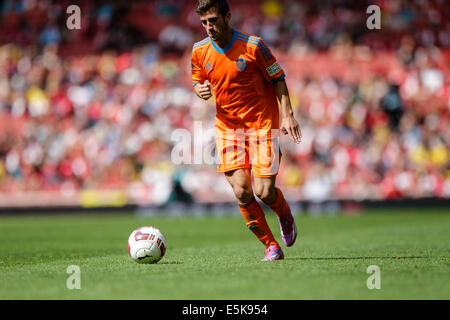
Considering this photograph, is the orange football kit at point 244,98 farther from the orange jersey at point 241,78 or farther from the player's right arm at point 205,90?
the player's right arm at point 205,90

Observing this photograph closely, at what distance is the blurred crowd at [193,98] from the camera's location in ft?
68.9

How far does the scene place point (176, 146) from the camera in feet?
73.3

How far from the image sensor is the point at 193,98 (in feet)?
77.8

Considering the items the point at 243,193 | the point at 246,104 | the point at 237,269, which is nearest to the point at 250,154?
the point at 243,193

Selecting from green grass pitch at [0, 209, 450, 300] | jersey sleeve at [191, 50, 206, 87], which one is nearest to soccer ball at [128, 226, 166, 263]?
green grass pitch at [0, 209, 450, 300]

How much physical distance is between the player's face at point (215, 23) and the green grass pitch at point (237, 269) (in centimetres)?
234

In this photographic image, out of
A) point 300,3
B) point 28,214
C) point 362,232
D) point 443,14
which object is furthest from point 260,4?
point 362,232

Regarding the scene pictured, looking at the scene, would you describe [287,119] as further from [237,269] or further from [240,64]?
[237,269]

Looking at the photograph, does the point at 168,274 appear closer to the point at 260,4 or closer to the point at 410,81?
the point at 410,81

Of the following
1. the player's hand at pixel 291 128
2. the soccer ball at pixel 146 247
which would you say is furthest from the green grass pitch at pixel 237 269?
the player's hand at pixel 291 128

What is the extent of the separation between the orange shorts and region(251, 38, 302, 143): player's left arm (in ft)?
0.88

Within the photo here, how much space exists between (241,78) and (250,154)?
0.80 metres
